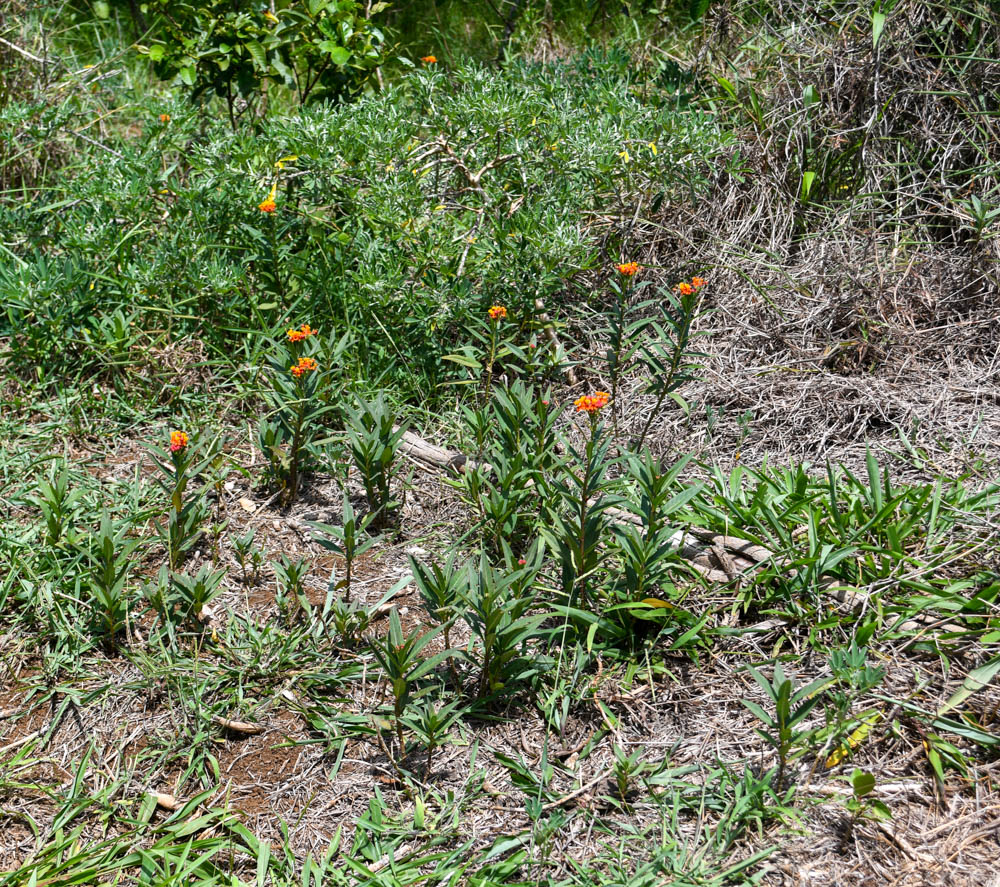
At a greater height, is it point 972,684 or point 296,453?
point 972,684

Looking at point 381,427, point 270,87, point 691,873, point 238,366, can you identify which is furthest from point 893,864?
point 270,87

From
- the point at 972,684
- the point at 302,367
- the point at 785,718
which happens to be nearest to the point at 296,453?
the point at 302,367

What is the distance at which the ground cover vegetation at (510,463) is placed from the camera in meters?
2.13

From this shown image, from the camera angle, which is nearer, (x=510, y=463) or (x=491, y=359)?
(x=510, y=463)

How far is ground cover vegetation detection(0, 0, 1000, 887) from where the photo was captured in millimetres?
2131

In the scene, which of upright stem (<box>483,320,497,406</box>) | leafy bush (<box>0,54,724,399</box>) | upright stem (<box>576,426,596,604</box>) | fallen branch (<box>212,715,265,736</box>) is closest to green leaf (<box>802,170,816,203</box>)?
leafy bush (<box>0,54,724,399</box>)

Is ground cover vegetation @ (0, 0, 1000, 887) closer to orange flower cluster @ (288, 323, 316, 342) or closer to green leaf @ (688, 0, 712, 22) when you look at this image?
orange flower cluster @ (288, 323, 316, 342)

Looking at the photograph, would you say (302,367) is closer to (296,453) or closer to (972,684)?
(296,453)

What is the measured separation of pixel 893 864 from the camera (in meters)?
1.98

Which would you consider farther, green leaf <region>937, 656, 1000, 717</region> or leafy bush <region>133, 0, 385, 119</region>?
leafy bush <region>133, 0, 385, 119</region>

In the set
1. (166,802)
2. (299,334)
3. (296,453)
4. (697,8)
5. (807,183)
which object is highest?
(697,8)

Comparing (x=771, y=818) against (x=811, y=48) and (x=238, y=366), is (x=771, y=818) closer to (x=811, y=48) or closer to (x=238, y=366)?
(x=238, y=366)

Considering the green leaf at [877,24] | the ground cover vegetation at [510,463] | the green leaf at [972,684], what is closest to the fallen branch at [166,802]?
the ground cover vegetation at [510,463]

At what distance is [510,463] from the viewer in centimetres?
277
